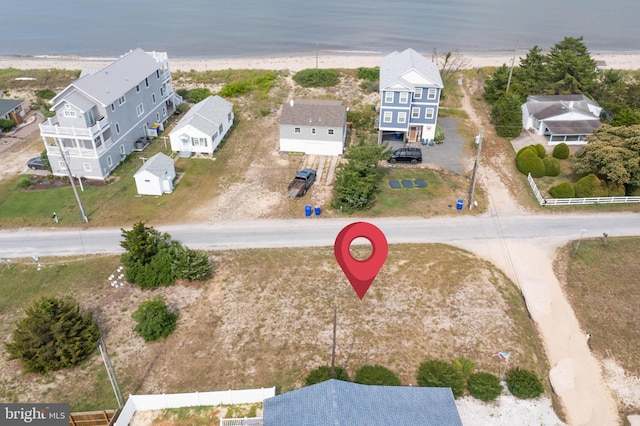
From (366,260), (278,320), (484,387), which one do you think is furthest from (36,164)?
(484,387)

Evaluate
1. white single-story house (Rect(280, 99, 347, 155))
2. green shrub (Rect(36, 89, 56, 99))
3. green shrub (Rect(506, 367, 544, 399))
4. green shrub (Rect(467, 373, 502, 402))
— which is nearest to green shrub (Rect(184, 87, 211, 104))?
white single-story house (Rect(280, 99, 347, 155))

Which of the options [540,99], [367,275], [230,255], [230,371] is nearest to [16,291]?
[230,255]

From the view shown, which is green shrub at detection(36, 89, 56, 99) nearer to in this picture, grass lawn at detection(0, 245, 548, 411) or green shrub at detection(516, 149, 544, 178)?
grass lawn at detection(0, 245, 548, 411)

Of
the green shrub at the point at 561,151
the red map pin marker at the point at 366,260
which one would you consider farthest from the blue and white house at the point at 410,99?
the red map pin marker at the point at 366,260

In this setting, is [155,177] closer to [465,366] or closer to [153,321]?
[153,321]

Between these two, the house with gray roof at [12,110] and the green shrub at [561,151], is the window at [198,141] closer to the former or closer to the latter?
the house with gray roof at [12,110]
